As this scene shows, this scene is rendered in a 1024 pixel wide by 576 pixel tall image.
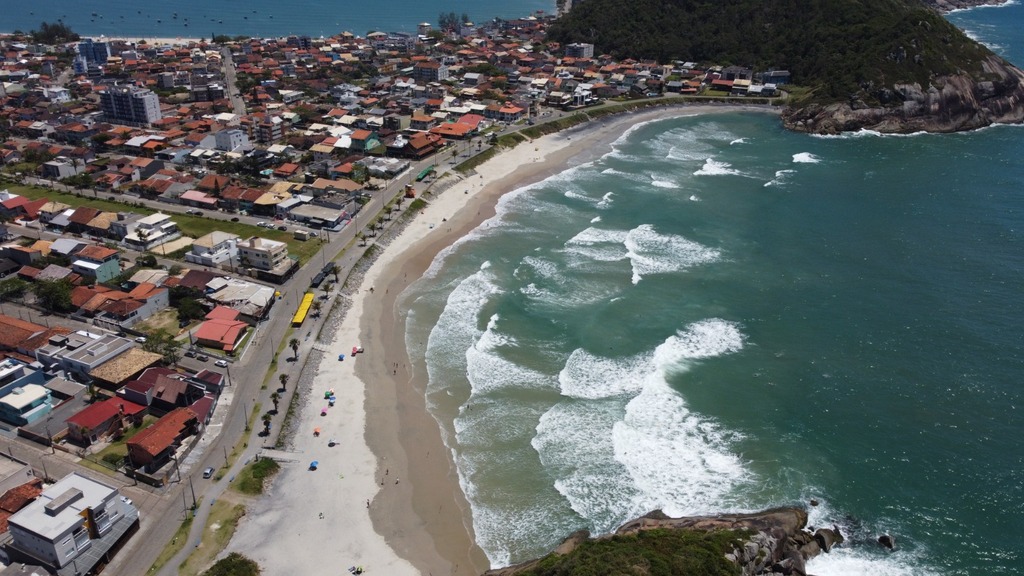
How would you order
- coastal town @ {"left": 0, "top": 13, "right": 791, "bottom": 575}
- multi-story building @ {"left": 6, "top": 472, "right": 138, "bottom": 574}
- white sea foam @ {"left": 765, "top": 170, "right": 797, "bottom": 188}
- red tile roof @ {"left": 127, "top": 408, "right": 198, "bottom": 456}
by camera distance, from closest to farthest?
multi-story building @ {"left": 6, "top": 472, "right": 138, "bottom": 574}, coastal town @ {"left": 0, "top": 13, "right": 791, "bottom": 575}, red tile roof @ {"left": 127, "top": 408, "right": 198, "bottom": 456}, white sea foam @ {"left": 765, "top": 170, "right": 797, "bottom": 188}

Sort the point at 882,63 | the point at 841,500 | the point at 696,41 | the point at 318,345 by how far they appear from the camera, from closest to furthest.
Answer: the point at 841,500
the point at 318,345
the point at 882,63
the point at 696,41

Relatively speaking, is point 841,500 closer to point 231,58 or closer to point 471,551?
point 471,551

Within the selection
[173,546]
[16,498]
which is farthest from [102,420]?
[173,546]

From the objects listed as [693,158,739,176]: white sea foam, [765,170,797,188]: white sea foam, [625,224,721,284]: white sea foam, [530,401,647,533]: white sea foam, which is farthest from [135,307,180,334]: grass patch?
[765,170,797,188]: white sea foam

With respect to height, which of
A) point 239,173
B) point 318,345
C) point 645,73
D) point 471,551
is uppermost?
point 645,73

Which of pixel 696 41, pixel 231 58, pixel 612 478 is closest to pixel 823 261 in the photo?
pixel 612 478

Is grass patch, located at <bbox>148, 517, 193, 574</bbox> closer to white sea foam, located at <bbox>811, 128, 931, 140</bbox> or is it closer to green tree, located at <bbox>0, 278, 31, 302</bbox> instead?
green tree, located at <bbox>0, 278, 31, 302</bbox>
